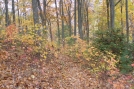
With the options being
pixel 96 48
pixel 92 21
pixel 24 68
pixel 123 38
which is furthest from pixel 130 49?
pixel 92 21

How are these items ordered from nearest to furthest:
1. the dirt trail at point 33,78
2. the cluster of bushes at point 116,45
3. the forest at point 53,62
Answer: the dirt trail at point 33,78 < the forest at point 53,62 < the cluster of bushes at point 116,45

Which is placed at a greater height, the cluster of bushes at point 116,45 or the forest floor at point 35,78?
the cluster of bushes at point 116,45

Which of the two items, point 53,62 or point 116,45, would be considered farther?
point 116,45

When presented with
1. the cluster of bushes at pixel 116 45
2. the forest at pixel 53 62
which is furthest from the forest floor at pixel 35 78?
the cluster of bushes at pixel 116 45

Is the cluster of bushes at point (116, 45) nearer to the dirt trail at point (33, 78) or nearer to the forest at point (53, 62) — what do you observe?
the forest at point (53, 62)

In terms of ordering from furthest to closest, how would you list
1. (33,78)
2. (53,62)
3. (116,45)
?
(116,45) < (53,62) < (33,78)

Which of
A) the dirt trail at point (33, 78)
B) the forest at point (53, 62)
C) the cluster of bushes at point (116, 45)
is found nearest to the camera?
the dirt trail at point (33, 78)

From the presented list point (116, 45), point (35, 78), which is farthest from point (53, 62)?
point (116, 45)

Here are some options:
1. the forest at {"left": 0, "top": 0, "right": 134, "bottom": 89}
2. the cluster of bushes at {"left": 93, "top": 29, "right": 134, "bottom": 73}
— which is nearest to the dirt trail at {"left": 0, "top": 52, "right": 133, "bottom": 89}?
the forest at {"left": 0, "top": 0, "right": 134, "bottom": 89}

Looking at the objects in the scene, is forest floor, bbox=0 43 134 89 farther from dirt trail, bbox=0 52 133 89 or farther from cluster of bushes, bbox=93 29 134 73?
cluster of bushes, bbox=93 29 134 73

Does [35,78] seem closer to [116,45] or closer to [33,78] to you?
[33,78]

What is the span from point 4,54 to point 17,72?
1.17 meters

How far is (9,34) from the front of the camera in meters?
8.05

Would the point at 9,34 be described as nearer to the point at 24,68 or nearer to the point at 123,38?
the point at 24,68
